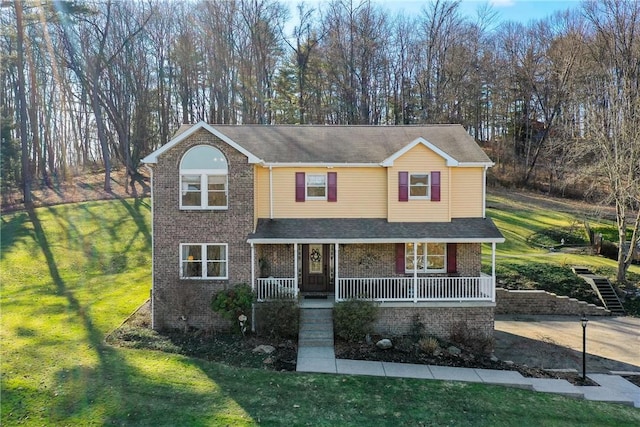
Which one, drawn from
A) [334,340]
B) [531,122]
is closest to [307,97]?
[531,122]

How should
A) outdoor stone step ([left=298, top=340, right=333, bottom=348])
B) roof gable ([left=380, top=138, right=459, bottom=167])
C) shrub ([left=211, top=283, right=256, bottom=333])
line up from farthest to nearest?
roof gable ([left=380, top=138, right=459, bottom=167]) → shrub ([left=211, top=283, right=256, bottom=333]) → outdoor stone step ([left=298, top=340, right=333, bottom=348])

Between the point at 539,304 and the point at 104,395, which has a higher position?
the point at 104,395

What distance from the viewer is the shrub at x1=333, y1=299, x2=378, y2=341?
12.7 m

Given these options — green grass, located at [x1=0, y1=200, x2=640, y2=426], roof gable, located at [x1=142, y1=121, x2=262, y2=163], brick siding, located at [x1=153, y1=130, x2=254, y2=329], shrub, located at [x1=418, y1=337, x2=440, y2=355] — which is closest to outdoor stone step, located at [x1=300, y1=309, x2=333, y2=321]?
brick siding, located at [x1=153, y1=130, x2=254, y2=329]

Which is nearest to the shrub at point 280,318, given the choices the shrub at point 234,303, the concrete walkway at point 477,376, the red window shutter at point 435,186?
the shrub at point 234,303

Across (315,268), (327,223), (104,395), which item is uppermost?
(327,223)

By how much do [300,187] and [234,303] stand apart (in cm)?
484

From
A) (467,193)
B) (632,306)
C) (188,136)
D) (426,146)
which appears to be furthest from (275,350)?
(632,306)

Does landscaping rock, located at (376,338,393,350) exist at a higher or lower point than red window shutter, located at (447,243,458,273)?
lower

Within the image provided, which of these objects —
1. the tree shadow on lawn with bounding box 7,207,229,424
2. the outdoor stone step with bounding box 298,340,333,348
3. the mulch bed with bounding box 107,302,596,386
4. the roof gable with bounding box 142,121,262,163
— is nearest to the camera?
the tree shadow on lawn with bounding box 7,207,229,424

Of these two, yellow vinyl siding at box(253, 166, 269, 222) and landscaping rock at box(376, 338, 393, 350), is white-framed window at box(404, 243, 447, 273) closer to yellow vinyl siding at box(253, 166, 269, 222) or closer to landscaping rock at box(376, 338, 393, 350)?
landscaping rock at box(376, 338, 393, 350)

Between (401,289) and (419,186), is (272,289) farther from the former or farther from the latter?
(419,186)

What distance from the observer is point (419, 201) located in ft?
48.5

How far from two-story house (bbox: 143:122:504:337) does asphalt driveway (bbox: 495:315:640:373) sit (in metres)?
1.72
